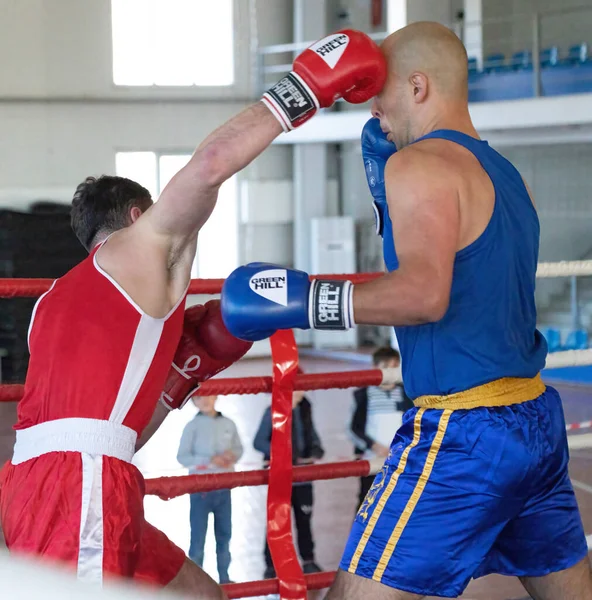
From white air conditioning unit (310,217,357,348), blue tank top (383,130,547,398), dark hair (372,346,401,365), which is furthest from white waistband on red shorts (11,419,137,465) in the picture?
white air conditioning unit (310,217,357,348)

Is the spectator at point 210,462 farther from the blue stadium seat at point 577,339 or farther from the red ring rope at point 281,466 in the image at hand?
the blue stadium seat at point 577,339

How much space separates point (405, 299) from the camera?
1596mm

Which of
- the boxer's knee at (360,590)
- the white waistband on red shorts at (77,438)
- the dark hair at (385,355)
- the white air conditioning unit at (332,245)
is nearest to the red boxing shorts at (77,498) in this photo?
the white waistband on red shorts at (77,438)

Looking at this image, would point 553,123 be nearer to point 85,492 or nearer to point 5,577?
point 85,492

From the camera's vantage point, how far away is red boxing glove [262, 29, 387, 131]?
1.77 m

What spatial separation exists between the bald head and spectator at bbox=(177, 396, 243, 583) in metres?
1.95

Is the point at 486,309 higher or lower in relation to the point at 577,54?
lower

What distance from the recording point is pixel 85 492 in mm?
1631

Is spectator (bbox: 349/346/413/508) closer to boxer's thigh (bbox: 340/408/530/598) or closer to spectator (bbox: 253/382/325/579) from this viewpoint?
spectator (bbox: 253/382/325/579)

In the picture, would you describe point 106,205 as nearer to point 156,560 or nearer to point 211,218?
point 156,560

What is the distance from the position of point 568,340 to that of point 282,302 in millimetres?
8467

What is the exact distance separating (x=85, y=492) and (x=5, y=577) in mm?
1157

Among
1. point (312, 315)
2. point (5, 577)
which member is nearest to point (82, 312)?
point (312, 315)

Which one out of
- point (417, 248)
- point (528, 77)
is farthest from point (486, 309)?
point (528, 77)
